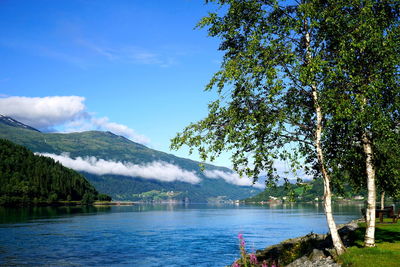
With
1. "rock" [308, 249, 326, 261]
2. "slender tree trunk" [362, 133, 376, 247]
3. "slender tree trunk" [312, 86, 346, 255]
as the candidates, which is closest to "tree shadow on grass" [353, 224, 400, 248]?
"slender tree trunk" [362, 133, 376, 247]

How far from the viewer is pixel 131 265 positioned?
44.8m

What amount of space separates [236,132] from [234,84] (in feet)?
10.5

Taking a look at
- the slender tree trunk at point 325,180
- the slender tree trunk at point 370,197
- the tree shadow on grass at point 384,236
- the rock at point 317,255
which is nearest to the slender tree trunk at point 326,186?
the slender tree trunk at point 325,180

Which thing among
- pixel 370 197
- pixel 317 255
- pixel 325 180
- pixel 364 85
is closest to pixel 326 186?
pixel 325 180

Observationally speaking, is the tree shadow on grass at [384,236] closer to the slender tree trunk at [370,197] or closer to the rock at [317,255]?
the slender tree trunk at [370,197]

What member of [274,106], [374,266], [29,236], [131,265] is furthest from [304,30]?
[29,236]

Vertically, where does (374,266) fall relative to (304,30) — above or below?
below

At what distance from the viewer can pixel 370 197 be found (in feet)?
87.7

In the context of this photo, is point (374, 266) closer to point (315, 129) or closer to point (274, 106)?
point (315, 129)

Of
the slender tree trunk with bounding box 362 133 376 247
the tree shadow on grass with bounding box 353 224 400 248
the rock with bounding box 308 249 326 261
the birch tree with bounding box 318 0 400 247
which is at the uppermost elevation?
the birch tree with bounding box 318 0 400 247

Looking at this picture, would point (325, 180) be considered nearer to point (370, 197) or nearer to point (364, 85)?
point (370, 197)

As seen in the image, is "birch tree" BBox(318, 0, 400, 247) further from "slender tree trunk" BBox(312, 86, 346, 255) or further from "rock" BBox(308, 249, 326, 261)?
"rock" BBox(308, 249, 326, 261)

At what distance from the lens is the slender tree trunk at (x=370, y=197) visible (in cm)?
2652

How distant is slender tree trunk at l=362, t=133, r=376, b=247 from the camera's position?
26.5 m
